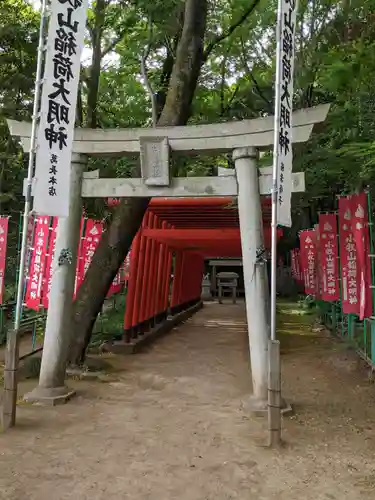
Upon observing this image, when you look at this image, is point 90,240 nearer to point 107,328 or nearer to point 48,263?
point 48,263

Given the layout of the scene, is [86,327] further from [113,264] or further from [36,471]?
[36,471]

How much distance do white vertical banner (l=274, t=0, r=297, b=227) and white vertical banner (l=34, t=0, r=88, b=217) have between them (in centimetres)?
222

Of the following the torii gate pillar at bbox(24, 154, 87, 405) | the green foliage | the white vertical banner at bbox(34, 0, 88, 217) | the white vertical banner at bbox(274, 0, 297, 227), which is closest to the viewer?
the white vertical banner at bbox(274, 0, 297, 227)

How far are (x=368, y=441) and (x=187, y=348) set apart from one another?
6.02 meters

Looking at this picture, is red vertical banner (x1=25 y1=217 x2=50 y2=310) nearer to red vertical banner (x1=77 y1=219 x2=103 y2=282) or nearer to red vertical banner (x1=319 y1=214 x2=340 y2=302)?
red vertical banner (x1=77 y1=219 x2=103 y2=282)

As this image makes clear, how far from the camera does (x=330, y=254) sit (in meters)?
10.3

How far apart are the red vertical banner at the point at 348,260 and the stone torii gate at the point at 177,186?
271 centimetres

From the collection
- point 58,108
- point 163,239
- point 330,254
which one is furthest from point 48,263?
point 330,254

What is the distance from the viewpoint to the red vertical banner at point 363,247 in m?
7.45

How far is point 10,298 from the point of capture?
38.6 feet

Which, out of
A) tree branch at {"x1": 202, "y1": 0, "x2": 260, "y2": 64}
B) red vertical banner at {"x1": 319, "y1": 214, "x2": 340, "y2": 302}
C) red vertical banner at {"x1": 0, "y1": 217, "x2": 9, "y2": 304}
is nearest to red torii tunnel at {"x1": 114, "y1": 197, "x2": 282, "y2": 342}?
red vertical banner at {"x1": 319, "y1": 214, "x2": 340, "y2": 302}

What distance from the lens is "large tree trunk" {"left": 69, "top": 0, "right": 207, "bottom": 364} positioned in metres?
7.64

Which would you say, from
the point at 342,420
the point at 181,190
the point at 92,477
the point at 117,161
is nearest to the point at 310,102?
the point at 117,161

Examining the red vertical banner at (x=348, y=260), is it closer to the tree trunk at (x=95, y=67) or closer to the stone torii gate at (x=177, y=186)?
the stone torii gate at (x=177, y=186)
